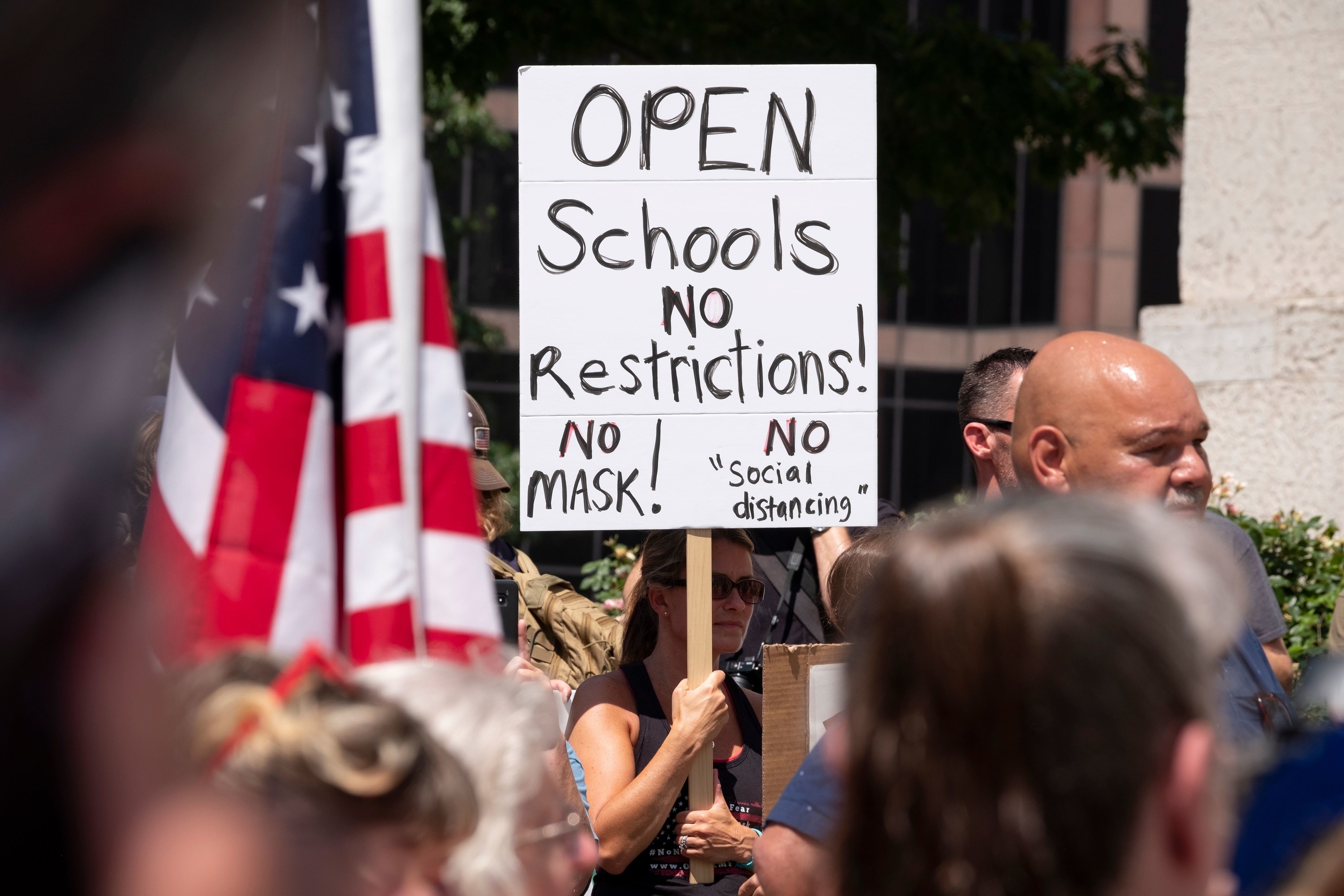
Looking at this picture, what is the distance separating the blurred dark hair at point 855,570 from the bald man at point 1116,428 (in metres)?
0.48

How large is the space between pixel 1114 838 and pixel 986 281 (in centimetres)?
2473

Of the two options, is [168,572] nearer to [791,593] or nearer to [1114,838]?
[1114,838]

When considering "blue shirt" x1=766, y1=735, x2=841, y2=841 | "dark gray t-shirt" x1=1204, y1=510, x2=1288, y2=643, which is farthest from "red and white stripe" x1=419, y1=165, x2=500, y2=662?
"dark gray t-shirt" x1=1204, y1=510, x2=1288, y2=643

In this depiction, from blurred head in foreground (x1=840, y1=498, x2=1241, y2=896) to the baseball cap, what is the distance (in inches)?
108

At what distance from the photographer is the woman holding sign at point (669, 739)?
128 inches

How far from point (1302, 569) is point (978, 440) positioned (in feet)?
7.37

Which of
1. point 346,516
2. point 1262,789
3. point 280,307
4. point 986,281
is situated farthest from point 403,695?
point 986,281

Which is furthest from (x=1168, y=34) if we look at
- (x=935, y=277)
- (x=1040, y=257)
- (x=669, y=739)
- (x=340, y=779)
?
(x=340, y=779)

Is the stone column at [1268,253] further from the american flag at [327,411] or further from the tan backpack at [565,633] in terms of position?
the american flag at [327,411]

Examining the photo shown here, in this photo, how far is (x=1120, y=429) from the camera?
2586 millimetres

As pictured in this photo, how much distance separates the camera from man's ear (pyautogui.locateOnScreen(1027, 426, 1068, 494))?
262 centimetres

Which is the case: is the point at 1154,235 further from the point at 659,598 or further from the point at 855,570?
the point at 855,570

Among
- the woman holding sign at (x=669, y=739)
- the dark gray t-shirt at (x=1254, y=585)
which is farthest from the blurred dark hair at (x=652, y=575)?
the dark gray t-shirt at (x=1254, y=585)

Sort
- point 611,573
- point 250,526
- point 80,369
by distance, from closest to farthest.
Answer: point 80,369 < point 250,526 < point 611,573
